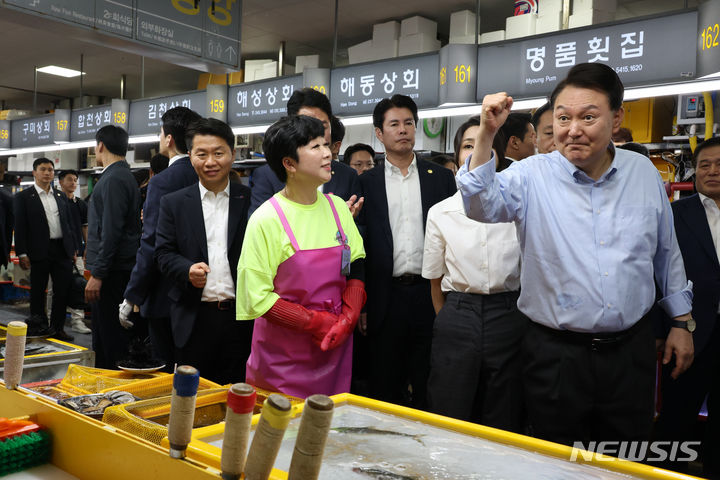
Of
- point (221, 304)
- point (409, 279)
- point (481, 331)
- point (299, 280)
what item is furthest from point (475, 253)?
point (221, 304)

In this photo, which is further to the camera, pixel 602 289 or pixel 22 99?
pixel 22 99

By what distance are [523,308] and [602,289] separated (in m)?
0.25

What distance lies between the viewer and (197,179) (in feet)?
9.81

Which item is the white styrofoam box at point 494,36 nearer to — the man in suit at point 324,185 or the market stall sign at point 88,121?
the man in suit at point 324,185

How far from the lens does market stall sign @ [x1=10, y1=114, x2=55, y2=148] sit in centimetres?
948

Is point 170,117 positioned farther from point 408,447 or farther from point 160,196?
point 408,447

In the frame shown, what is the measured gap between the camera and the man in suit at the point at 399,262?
2.70 metres

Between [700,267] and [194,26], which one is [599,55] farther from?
[194,26]

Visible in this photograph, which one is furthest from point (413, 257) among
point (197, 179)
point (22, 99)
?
point (22, 99)

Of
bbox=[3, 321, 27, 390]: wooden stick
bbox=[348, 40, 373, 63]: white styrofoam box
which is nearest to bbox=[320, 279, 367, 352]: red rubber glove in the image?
bbox=[3, 321, 27, 390]: wooden stick

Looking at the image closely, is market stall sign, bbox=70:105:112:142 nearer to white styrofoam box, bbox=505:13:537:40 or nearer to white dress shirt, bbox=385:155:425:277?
white styrofoam box, bbox=505:13:537:40

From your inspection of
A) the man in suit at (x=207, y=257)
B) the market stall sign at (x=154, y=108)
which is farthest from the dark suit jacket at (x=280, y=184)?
the market stall sign at (x=154, y=108)

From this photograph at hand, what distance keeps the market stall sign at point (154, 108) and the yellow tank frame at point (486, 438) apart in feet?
20.9

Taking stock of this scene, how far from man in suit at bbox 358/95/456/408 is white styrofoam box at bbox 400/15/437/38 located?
460 centimetres
